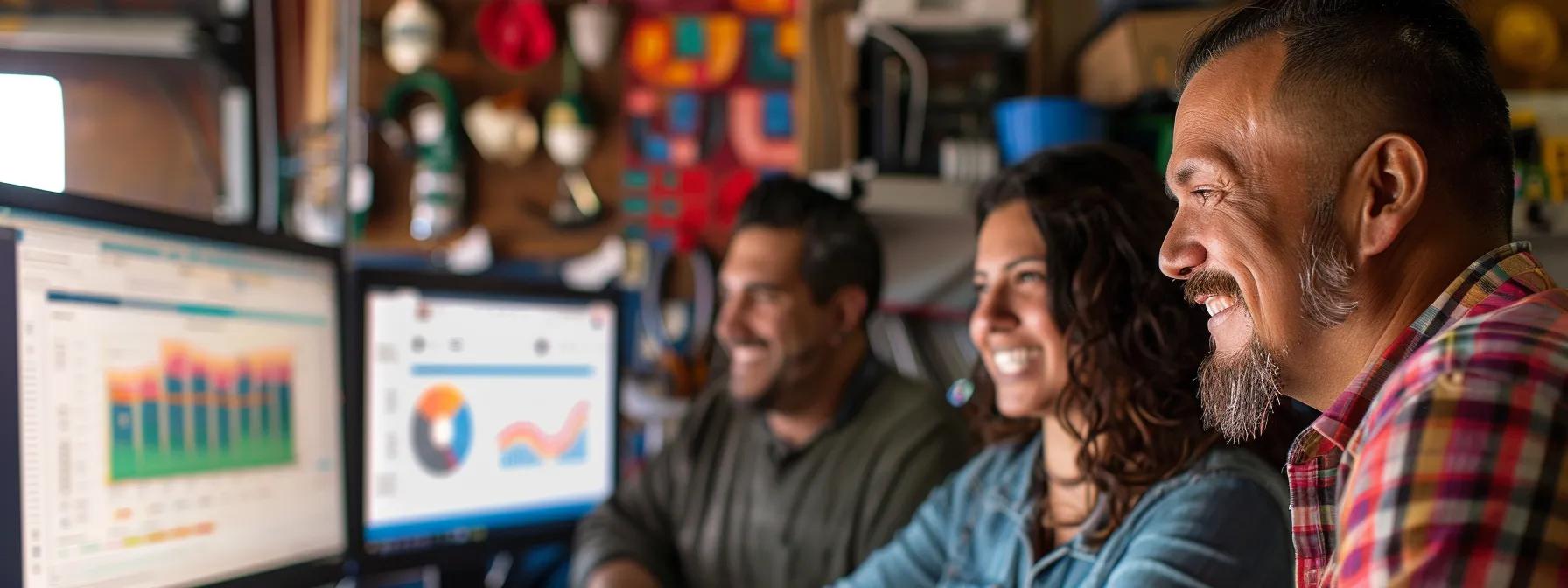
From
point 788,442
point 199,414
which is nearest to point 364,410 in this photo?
point 199,414

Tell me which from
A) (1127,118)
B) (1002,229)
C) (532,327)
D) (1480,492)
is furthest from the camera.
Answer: (1127,118)

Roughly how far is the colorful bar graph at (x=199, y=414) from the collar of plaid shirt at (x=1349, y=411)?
933mm

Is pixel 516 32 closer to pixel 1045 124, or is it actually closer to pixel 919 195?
pixel 919 195

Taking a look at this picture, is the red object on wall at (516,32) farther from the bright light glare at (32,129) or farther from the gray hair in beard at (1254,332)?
the gray hair in beard at (1254,332)

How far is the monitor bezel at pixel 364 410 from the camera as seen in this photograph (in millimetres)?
1350

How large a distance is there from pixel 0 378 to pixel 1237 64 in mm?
929

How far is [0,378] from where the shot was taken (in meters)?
0.86

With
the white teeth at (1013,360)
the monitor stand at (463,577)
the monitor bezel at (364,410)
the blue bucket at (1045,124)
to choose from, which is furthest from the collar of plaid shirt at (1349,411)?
the blue bucket at (1045,124)

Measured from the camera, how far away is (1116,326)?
44.7 inches

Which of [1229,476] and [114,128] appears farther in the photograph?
[114,128]

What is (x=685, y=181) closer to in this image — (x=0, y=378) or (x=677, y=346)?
(x=677, y=346)

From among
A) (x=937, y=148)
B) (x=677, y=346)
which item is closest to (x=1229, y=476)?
(x=937, y=148)

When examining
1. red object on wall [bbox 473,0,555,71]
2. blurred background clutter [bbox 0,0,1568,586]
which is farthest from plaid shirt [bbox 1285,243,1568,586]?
red object on wall [bbox 473,0,555,71]

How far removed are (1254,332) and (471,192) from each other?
7.80ft
